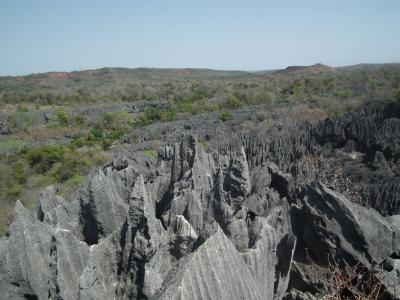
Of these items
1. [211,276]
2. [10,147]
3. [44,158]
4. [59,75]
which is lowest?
[10,147]

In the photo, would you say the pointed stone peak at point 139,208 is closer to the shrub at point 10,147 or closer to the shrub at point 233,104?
the shrub at point 10,147

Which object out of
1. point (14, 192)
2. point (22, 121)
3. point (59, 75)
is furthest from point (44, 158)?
point (59, 75)

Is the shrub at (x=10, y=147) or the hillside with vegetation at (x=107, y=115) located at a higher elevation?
the hillside with vegetation at (x=107, y=115)

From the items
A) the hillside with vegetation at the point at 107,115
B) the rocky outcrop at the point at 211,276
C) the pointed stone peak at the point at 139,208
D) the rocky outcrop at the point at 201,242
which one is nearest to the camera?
the rocky outcrop at the point at 211,276

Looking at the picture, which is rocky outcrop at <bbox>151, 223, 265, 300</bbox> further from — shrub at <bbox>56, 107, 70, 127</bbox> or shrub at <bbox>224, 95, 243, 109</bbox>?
shrub at <bbox>224, 95, 243, 109</bbox>

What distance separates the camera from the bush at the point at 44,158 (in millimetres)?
22109

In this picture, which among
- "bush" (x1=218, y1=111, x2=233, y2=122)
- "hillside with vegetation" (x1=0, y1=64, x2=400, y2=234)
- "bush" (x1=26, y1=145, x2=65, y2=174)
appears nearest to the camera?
"hillside with vegetation" (x1=0, y1=64, x2=400, y2=234)

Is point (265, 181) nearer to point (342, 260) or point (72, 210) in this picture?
point (342, 260)

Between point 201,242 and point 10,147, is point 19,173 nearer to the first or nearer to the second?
point 10,147

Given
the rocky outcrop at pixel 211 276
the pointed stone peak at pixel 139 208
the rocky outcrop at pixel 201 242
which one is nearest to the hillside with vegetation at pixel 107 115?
the rocky outcrop at pixel 201 242

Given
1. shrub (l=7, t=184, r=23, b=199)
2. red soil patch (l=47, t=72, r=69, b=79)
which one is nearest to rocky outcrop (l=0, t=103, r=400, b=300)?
shrub (l=7, t=184, r=23, b=199)

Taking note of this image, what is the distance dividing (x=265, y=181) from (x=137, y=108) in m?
43.1

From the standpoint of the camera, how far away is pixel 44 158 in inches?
878

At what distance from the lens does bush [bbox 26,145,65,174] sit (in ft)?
72.5
